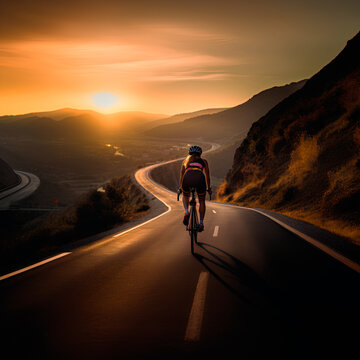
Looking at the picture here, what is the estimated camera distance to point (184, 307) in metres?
3.99

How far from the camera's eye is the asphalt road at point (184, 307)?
2984 mm

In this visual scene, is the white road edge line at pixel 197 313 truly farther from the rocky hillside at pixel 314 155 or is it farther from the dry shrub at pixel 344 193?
the dry shrub at pixel 344 193

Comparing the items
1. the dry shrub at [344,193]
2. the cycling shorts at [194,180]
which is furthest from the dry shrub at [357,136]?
the cycling shorts at [194,180]

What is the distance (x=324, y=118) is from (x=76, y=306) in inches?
1049

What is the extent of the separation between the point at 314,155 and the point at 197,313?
19827 mm

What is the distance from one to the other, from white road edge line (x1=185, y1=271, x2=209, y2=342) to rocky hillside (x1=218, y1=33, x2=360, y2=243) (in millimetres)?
6845

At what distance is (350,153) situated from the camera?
17.7 meters

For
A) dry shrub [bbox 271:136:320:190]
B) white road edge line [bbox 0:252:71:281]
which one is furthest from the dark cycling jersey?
dry shrub [bbox 271:136:320:190]

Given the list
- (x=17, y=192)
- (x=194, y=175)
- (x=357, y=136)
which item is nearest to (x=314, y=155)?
(x=357, y=136)

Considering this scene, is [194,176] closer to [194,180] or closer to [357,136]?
[194,180]

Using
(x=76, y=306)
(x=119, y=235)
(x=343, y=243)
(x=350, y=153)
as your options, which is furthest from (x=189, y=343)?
(x=350, y=153)

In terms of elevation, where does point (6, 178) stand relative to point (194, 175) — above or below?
below

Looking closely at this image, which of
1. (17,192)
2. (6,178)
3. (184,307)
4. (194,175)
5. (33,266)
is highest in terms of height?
(194,175)

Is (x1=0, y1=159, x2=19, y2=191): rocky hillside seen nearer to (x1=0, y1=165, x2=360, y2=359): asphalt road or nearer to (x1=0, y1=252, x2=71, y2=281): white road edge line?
(x1=0, y1=252, x2=71, y2=281): white road edge line
